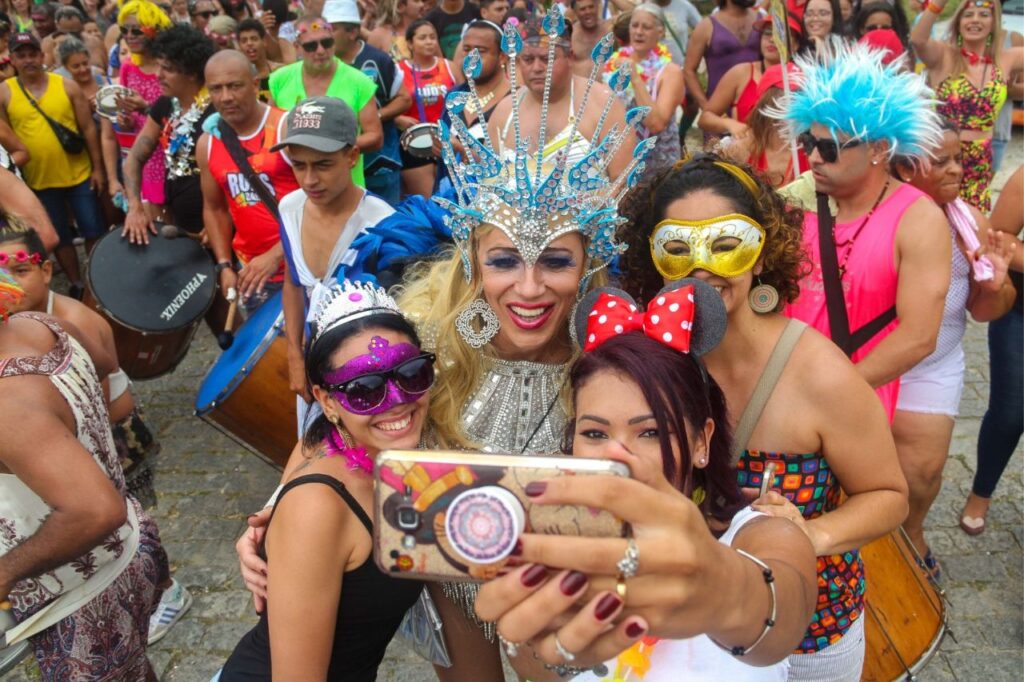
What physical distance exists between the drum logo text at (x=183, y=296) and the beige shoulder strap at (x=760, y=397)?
3.87m

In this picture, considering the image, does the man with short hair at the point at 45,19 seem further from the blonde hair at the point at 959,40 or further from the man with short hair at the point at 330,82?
the blonde hair at the point at 959,40

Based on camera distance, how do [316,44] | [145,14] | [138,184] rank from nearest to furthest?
1. [316,44]
2. [138,184]
3. [145,14]

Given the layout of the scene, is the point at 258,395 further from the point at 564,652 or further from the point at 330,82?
the point at 564,652

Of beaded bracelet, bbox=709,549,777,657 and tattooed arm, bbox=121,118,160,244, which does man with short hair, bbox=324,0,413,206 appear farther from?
beaded bracelet, bbox=709,549,777,657

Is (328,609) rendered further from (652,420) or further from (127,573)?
(127,573)

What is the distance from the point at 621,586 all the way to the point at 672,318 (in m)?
0.79

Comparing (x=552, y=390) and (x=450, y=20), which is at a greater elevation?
(x=552, y=390)

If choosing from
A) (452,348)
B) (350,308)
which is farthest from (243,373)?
(350,308)

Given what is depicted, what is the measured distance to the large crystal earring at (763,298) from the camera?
224 centimetres

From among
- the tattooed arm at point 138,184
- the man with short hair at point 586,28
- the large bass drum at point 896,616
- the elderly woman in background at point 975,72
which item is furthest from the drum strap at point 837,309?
the man with short hair at point 586,28

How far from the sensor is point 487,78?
579cm

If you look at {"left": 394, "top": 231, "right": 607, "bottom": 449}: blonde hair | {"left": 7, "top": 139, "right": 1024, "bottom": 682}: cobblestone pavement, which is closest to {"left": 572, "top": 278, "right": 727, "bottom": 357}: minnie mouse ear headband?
{"left": 394, "top": 231, "right": 607, "bottom": 449}: blonde hair

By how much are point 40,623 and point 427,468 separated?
2008 mm

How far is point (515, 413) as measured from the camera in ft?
7.90
